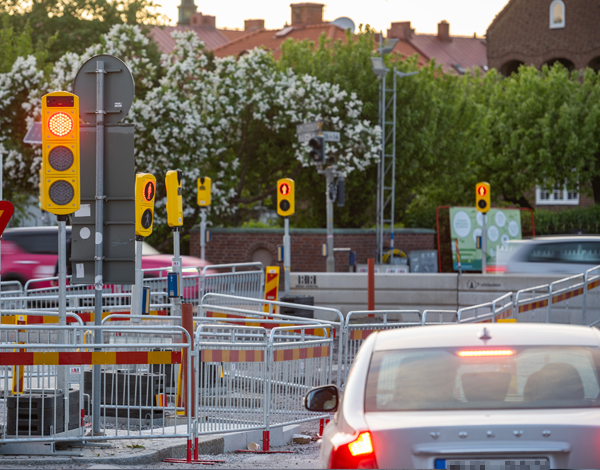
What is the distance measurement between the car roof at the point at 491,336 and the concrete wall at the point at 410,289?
48.2ft

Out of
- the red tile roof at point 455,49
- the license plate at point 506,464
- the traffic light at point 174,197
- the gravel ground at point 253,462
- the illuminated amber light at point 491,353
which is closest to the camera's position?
the license plate at point 506,464

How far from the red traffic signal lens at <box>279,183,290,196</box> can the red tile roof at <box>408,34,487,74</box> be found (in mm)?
57874

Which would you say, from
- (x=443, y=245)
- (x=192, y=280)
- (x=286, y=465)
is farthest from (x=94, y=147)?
(x=443, y=245)

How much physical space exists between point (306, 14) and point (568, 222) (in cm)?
3900

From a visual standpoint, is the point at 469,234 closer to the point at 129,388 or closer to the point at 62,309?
the point at 129,388

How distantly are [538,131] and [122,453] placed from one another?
122ft

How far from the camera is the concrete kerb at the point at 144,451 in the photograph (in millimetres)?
7000

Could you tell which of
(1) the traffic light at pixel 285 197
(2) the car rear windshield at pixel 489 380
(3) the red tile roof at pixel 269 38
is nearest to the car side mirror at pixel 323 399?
(2) the car rear windshield at pixel 489 380

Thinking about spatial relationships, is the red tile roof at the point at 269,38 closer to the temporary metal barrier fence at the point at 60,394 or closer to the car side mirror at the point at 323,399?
the temporary metal barrier fence at the point at 60,394

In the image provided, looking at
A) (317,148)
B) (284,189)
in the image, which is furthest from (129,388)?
(317,148)

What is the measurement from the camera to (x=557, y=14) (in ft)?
181

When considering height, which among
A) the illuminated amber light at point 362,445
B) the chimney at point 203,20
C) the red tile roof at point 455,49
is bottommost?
the illuminated amber light at point 362,445

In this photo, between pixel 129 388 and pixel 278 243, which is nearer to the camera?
pixel 129 388

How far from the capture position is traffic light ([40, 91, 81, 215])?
759 cm
